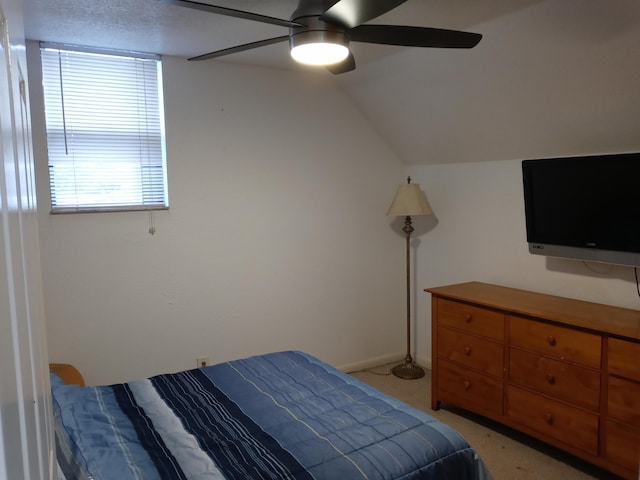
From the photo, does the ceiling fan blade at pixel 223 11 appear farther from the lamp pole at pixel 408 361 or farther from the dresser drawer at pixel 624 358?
the lamp pole at pixel 408 361

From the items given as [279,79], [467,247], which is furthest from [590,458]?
[279,79]

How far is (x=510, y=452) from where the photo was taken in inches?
109

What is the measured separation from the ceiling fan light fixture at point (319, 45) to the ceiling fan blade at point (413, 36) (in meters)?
0.07

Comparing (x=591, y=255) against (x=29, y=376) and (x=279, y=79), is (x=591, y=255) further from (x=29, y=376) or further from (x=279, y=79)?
(x=29, y=376)

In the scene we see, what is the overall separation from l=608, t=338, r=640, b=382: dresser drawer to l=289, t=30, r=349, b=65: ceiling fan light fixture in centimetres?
186

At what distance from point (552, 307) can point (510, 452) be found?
0.87 metres

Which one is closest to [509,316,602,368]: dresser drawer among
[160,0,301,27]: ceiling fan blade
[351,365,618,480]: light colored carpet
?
[351,365,618,480]: light colored carpet

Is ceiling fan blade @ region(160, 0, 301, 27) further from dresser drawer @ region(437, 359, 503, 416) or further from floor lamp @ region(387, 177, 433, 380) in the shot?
dresser drawer @ region(437, 359, 503, 416)

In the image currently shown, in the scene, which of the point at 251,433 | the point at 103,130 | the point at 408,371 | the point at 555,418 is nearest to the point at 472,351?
the point at 555,418

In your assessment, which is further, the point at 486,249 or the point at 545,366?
the point at 486,249

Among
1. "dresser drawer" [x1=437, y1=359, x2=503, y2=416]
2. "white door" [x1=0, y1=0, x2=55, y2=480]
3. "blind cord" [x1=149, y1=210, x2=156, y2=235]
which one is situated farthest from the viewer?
"blind cord" [x1=149, y1=210, x2=156, y2=235]

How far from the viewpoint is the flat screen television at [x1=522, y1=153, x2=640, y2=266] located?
2479mm

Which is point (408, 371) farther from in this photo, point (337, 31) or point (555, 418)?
point (337, 31)

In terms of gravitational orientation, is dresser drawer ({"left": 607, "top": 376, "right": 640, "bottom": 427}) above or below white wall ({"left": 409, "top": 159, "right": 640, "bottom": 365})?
below
